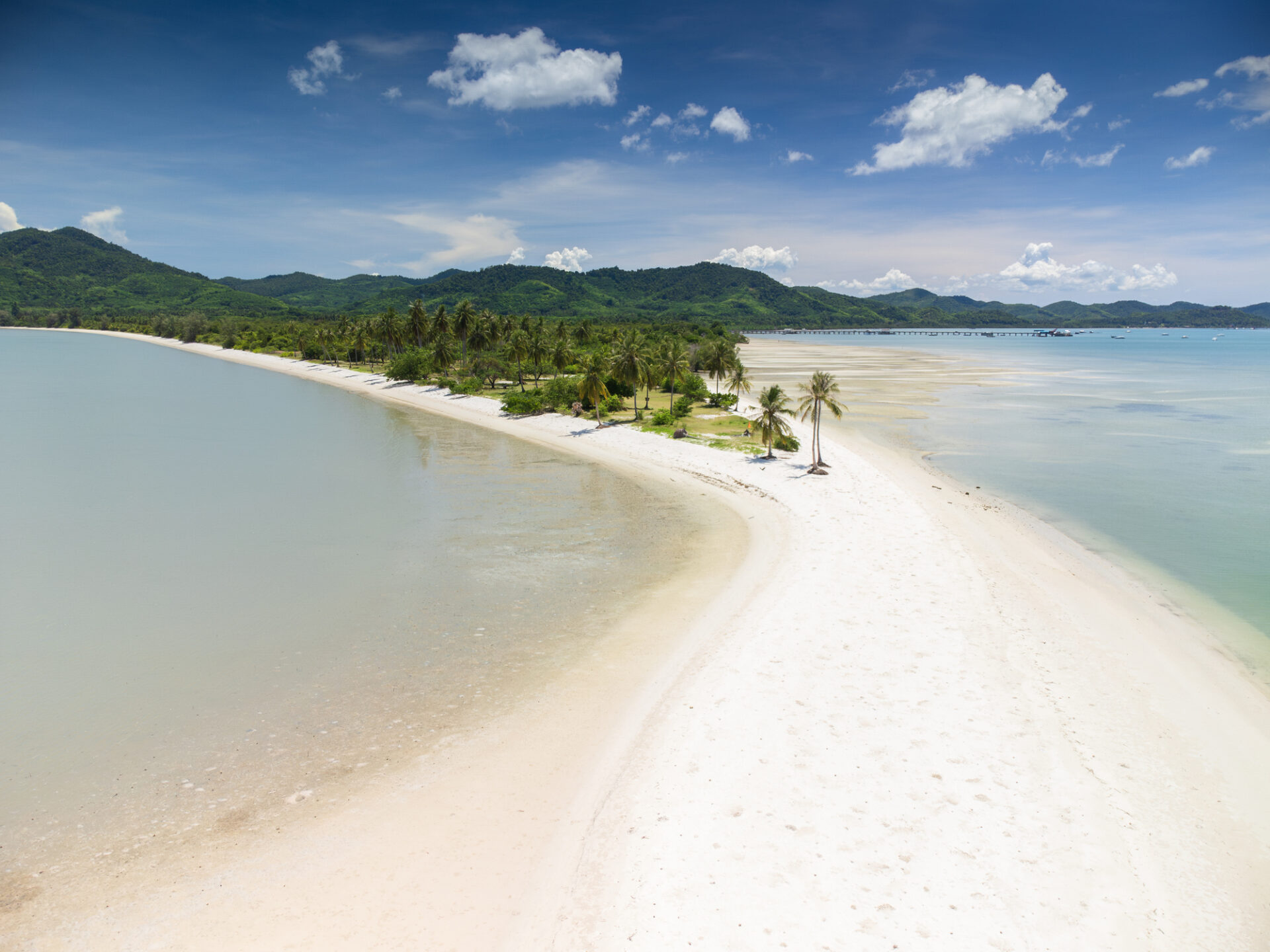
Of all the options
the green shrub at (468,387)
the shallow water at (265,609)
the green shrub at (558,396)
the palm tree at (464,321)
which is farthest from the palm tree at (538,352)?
the shallow water at (265,609)

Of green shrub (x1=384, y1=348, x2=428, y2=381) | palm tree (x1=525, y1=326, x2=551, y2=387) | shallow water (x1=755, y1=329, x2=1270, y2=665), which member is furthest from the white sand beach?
green shrub (x1=384, y1=348, x2=428, y2=381)

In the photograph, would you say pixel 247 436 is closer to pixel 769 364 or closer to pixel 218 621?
pixel 218 621

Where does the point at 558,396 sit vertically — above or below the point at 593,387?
below

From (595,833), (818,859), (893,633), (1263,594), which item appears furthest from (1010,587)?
(595,833)

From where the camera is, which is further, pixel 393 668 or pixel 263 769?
pixel 393 668

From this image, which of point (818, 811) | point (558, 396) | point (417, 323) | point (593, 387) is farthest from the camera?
point (417, 323)

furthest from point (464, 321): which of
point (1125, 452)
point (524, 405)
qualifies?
point (1125, 452)

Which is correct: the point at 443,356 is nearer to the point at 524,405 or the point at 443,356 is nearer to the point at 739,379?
the point at 524,405
